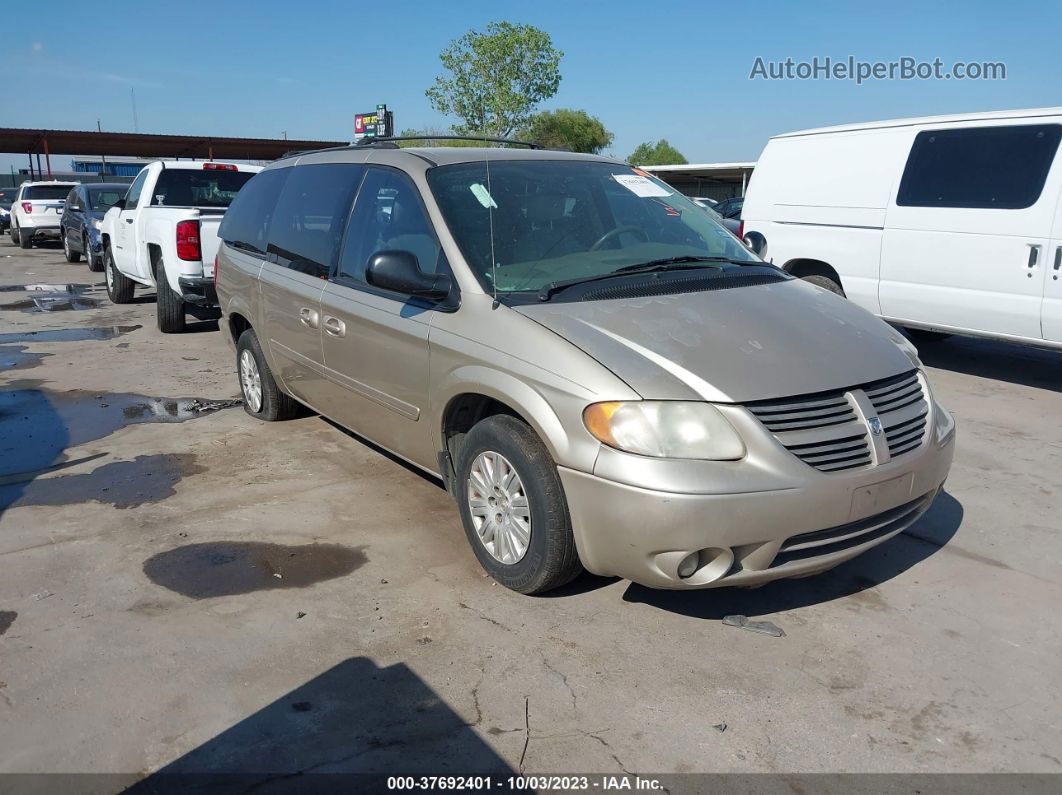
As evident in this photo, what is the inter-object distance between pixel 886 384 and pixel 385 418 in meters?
2.38

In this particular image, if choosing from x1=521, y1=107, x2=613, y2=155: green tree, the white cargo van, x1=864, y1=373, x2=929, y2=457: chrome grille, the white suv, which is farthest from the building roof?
x1=521, y1=107, x2=613, y2=155: green tree

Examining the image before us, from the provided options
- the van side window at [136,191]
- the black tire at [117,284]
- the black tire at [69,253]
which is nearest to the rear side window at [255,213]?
the van side window at [136,191]

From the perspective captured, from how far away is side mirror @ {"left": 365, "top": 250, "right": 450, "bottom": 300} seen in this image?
3.83m

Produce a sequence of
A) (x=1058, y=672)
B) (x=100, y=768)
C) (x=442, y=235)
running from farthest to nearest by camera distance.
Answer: (x=442, y=235)
(x=1058, y=672)
(x=100, y=768)

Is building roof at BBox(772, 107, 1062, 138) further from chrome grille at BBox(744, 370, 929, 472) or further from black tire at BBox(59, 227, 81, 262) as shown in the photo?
black tire at BBox(59, 227, 81, 262)

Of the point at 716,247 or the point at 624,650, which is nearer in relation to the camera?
the point at 624,650

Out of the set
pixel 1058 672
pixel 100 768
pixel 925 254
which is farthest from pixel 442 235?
pixel 925 254

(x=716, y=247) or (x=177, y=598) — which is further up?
(x=716, y=247)

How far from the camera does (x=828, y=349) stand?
3.50 metres

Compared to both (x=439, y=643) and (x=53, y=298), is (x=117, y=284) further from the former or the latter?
(x=439, y=643)

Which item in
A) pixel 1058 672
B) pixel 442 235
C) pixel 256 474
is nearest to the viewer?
pixel 1058 672

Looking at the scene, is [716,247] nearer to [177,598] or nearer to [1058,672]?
[1058,672]

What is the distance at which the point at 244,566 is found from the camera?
4.06 m

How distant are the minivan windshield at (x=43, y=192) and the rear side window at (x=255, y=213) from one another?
2073 cm
